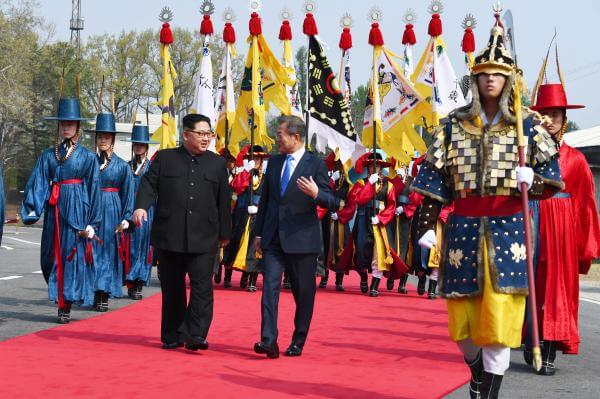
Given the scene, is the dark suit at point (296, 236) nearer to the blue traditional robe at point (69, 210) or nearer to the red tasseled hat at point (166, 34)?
the blue traditional robe at point (69, 210)

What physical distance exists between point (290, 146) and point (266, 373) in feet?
6.58

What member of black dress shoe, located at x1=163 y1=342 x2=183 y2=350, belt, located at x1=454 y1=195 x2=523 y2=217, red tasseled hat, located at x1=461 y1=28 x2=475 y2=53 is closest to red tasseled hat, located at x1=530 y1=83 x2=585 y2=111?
belt, located at x1=454 y1=195 x2=523 y2=217

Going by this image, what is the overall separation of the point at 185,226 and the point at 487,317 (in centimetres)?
337

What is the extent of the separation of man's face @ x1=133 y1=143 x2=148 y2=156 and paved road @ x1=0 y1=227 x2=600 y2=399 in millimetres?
1795

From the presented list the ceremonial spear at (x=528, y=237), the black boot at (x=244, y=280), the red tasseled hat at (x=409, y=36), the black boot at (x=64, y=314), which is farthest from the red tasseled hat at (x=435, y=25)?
the ceremonial spear at (x=528, y=237)

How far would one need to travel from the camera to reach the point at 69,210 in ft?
35.1

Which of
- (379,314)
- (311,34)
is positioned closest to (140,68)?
(311,34)

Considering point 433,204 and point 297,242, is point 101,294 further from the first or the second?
point 433,204

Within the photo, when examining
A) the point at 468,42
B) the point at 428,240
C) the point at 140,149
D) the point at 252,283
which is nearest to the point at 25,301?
the point at 140,149

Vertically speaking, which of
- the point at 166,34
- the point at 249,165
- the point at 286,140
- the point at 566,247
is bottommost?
the point at 566,247

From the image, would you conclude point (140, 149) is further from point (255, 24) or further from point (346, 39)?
point (346, 39)

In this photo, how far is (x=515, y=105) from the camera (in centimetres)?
638

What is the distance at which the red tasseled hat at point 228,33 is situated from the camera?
16859mm

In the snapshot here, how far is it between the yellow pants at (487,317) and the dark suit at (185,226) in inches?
116
